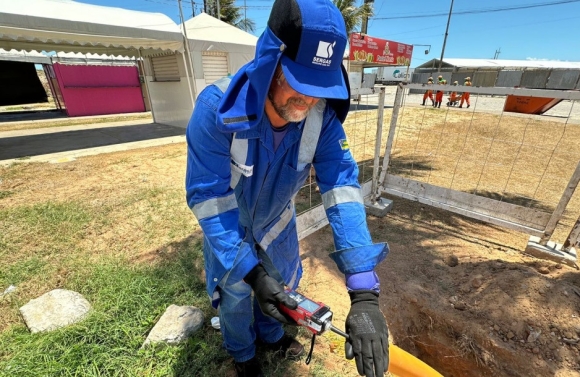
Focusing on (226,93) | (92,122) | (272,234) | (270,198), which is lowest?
(92,122)

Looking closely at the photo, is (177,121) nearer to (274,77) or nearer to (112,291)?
(112,291)

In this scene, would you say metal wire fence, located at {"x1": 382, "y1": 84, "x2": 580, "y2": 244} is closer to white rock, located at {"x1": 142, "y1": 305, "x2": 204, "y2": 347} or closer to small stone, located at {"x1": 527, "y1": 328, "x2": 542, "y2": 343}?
small stone, located at {"x1": 527, "y1": 328, "x2": 542, "y2": 343}

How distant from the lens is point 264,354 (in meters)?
2.16

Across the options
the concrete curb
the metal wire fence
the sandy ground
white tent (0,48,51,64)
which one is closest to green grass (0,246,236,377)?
the sandy ground

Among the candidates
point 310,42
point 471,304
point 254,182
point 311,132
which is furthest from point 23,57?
point 471,304

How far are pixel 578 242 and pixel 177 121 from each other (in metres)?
11.0

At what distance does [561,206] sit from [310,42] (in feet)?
11.2

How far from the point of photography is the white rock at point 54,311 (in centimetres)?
219

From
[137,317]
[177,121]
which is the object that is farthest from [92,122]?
[137,317]

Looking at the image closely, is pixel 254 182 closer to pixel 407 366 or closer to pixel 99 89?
pixel 407 366

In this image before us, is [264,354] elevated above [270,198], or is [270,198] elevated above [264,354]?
[270,198]

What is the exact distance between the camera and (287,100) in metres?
1.32

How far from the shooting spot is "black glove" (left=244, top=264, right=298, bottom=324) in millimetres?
1369

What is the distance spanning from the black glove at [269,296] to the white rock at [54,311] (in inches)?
69.2
